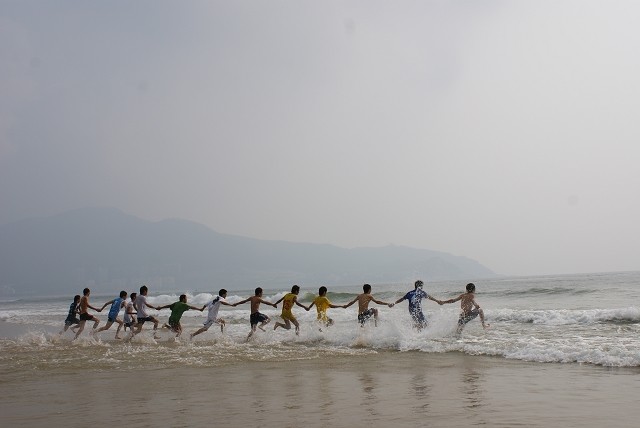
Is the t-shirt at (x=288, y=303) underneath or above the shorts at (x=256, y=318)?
above

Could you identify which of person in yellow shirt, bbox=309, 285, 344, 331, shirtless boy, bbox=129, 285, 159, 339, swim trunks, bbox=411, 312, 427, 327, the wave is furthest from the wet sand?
the wave

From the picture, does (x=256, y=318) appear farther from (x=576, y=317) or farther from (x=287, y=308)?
(x=576, y=317)

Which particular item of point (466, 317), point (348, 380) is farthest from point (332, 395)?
point (466, 317)

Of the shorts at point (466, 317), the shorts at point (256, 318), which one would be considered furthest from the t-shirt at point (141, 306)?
the shorts at point (466, 317)

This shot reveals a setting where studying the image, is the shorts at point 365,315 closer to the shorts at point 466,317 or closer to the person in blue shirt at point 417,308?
the person in blue shirt at point 417,308

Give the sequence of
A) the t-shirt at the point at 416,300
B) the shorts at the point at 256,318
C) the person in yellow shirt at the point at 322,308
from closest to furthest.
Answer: the t-shirt at the point at 416,300 < the person in yellow shirt at the point at 322,308 < the shorts at the point at 256,318

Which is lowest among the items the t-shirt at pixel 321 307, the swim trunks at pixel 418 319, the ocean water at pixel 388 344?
the ocean water at pixel 388 344

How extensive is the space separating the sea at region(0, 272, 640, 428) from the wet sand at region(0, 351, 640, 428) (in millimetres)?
20

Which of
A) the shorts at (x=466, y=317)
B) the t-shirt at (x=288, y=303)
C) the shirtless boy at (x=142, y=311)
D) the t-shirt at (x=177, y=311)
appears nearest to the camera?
the shorts at (x=466, y=317)

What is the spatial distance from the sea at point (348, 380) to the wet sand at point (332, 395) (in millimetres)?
20

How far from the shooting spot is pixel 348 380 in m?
8.86

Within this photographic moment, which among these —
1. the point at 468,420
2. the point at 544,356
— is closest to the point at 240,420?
the point at 468,420

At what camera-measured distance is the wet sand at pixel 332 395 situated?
6.25m

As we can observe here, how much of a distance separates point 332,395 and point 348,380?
1.32 metres
